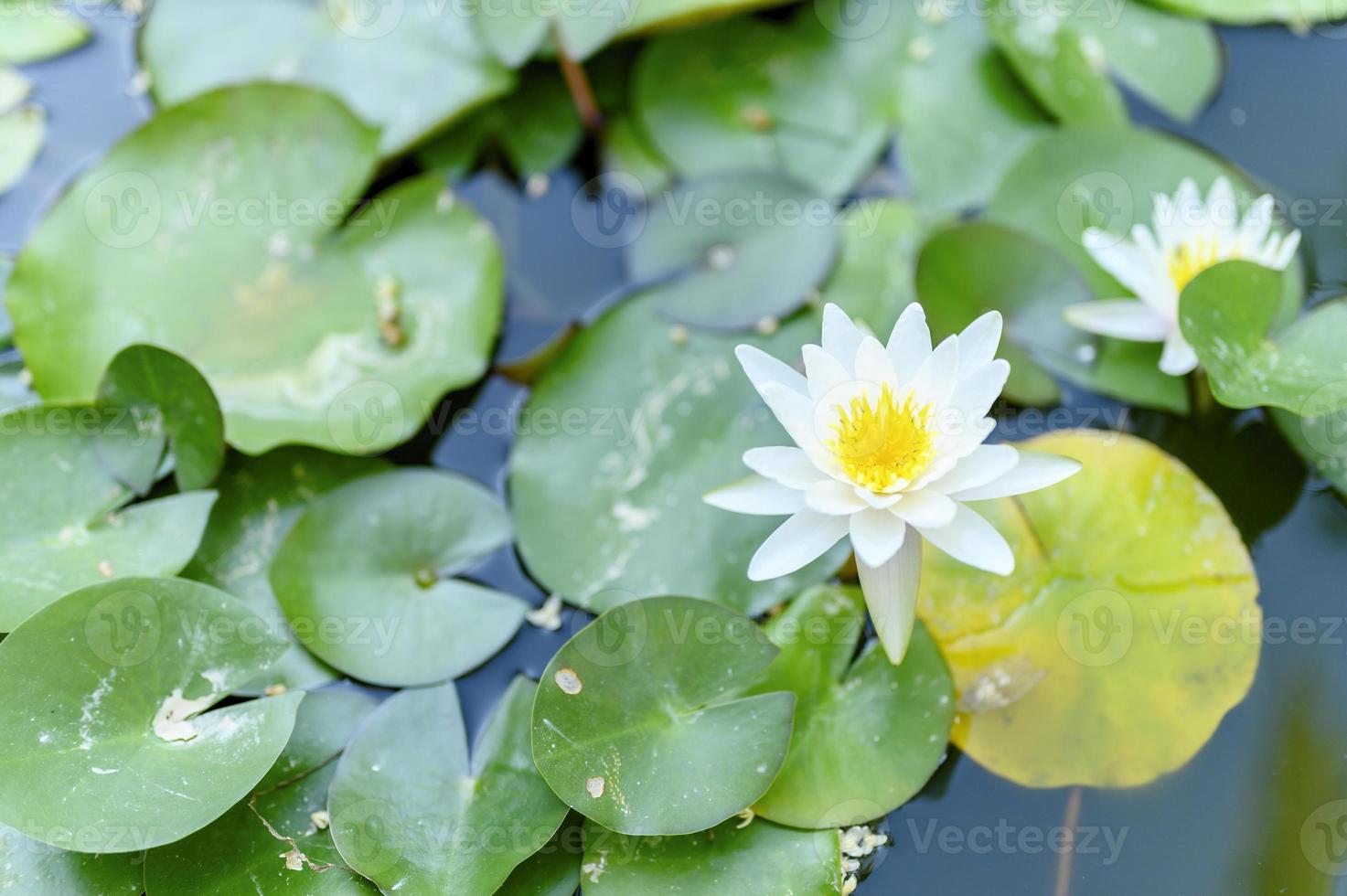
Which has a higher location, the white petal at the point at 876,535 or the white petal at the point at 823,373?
the white petal at the point at 823,373

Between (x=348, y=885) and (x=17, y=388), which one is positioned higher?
(x=17, y=388)

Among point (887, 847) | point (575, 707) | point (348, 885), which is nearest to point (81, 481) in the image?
point (348, 885)

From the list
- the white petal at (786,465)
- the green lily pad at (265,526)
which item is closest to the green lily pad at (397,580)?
the green lily pad at (265,526)

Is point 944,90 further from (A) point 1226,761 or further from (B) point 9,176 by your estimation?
(B) point 9,176

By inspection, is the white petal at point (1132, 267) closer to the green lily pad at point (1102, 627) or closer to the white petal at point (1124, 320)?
the white petal at point (1124, 320)

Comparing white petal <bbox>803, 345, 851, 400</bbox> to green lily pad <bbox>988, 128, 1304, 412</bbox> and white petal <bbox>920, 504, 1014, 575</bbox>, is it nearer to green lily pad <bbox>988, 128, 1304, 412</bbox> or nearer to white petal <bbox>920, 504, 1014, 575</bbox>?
white petal <bbox>920, 504, 1014, 575</bbox>

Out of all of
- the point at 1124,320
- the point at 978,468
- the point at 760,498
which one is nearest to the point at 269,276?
the point at 760,498
